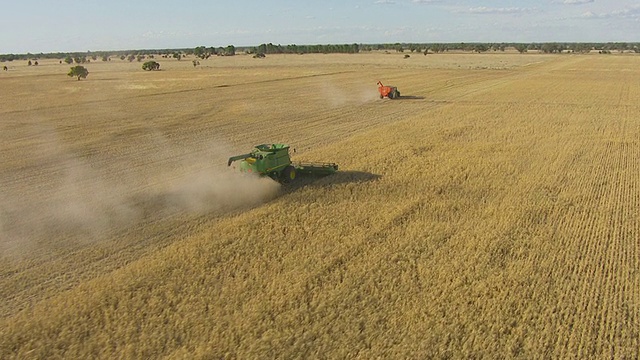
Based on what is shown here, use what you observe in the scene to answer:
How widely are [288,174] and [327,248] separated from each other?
501 centimetres

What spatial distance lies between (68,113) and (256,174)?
924 inches

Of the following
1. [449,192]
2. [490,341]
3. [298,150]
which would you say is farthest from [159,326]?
[298,150]

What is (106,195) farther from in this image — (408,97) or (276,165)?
(408,97)

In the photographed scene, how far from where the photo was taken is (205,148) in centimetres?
2123

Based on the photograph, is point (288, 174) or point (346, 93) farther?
point (346, 93)

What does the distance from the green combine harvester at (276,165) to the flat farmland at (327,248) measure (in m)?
0.44

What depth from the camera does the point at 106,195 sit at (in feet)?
48.1

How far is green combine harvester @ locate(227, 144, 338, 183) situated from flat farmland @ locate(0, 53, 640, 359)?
44cm

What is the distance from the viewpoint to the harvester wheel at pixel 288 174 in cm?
1547

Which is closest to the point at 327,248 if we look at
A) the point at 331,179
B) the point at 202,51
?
the point at 331,179

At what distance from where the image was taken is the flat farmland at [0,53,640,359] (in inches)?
311

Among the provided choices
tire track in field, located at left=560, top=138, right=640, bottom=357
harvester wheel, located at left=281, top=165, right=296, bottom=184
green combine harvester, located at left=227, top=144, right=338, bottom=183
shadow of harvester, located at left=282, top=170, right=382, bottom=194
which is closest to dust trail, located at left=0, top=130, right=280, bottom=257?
green combine harvester, located at left=227, top=144, right=338, bottom=183

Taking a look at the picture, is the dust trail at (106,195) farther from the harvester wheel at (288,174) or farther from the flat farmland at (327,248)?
the harvester wheel at (288,174)

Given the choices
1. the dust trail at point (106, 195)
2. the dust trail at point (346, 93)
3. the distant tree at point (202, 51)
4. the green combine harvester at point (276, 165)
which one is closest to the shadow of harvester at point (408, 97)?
the dust trail at point (346, 93)
